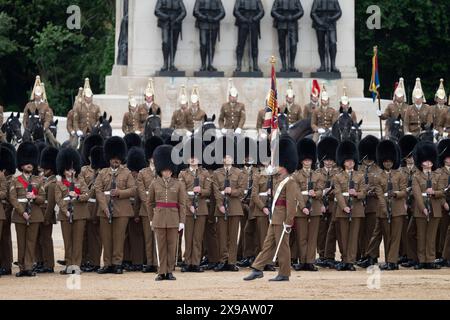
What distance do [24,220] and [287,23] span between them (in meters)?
13.5

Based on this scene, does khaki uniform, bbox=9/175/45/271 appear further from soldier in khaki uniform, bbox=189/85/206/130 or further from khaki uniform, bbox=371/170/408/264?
soldier in khaki uniform, bbox=189/85/206/130

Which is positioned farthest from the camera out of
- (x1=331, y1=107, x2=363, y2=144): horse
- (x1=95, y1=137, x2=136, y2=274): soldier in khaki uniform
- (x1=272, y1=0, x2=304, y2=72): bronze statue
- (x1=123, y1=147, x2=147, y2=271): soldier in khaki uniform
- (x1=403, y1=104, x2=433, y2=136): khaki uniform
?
(x1=272, y1=0, x2=304, y2=72): bronze statue

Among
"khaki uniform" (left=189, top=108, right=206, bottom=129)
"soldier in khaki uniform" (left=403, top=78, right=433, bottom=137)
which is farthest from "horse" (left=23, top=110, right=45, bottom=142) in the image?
"soldier in khaki uniform" (left=403, top=78, right=433, bottom=137)

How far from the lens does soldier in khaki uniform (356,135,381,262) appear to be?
22.4m

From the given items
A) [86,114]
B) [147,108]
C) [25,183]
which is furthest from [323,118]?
[25,183]

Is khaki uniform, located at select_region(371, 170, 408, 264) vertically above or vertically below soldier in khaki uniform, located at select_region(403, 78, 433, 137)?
below

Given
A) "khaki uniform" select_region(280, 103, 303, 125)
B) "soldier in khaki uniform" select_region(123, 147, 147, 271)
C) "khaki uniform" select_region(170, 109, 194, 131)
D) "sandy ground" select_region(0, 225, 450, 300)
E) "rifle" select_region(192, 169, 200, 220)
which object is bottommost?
"sandy ground" select_region(0, 225, 450, 300)

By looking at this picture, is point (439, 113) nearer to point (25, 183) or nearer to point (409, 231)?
point (409, 231)

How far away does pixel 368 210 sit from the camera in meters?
22.5

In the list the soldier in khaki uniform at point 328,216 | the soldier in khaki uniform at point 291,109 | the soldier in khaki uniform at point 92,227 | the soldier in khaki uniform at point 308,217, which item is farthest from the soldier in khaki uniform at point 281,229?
the soldier in khaki uniform at point 291,109

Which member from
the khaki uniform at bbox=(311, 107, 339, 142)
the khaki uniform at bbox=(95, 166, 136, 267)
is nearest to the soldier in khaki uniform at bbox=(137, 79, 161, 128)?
the khaki uniform at bbox=(311, 107, 339, 142)

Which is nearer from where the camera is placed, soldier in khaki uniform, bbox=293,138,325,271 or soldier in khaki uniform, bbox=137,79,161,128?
soldier in khaki uniform, bbox=293,138,325,271

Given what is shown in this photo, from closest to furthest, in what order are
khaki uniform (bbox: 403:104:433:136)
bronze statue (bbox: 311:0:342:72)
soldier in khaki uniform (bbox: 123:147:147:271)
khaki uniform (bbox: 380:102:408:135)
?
soldier in khaki uniform (bbox: 123:147:147:271), khaki uniform (bbox: 403:104:433:136), khaki uniform (bbox: 380:102:408:135), bronze statue (bbox: 311:0:342:72)

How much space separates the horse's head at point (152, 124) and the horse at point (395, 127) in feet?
13.5
